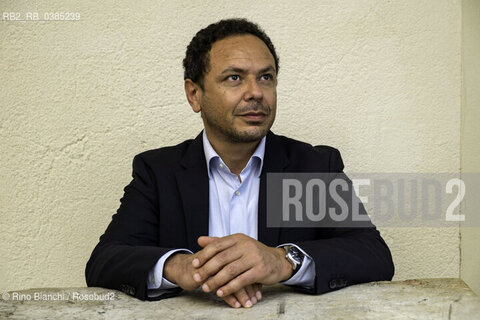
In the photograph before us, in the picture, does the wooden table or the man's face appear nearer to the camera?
the wooden table

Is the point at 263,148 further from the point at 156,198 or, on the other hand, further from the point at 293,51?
the point at 293,51

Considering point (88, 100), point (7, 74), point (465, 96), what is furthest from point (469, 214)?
point (7, 74)

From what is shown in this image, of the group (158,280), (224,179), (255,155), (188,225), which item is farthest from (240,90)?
(158,280)

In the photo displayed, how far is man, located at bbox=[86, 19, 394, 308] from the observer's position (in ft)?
6.25

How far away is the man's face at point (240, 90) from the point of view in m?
2.16

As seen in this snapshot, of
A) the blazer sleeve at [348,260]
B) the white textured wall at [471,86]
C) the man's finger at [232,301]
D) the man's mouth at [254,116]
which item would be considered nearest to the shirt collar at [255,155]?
the man's mouth at [254,116]

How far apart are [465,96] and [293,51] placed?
0.86m

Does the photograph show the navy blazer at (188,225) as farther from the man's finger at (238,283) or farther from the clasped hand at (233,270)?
the man's finger at (238,283)

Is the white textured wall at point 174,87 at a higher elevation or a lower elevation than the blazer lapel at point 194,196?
higher

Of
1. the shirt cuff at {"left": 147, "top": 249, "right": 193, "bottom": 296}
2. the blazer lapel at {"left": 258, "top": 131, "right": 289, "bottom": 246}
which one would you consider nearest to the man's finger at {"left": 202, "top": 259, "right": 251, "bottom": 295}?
the shirt cuff at {"left": 147, "top": 249, "right": 193, "bottom": 296}

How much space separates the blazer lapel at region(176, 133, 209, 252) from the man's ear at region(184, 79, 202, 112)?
0.26 metres

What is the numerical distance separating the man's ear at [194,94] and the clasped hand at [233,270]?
825 millimetres

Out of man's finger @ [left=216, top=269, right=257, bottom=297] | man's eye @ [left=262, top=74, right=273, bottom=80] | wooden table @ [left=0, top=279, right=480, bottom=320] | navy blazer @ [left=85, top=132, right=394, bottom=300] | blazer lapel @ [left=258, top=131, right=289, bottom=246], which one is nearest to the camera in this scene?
wooden table @ [left=0, top=279, right=480, bottom=320]

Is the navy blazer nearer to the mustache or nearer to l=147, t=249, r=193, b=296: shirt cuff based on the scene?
l=147, t=249, r=193, b=296: shirt cuff
